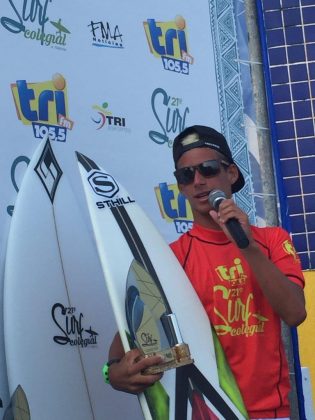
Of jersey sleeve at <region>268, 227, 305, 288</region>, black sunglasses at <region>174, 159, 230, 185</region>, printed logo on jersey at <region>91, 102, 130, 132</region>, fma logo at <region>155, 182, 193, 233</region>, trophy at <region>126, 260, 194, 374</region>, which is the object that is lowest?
trophy at <region>126, 260, 194, 374</region>

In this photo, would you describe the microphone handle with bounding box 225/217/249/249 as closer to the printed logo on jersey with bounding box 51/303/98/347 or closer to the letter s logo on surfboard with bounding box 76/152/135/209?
the letter s logo on surfboard with bounding box 76/152/135/209

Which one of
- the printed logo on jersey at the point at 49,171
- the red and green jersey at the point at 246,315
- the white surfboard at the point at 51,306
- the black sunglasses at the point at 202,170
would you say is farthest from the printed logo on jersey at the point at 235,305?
the printed logo on jersey at the point at 49,171

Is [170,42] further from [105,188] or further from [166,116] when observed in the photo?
[105,188]

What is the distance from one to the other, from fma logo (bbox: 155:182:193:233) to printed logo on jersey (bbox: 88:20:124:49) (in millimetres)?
598

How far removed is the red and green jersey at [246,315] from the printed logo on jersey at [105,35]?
122cm

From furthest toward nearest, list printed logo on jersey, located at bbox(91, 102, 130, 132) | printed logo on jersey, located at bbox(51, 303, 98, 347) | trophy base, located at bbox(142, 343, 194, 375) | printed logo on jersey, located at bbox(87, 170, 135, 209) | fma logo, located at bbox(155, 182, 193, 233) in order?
fma logo, located at bbox(155, 182, 193, 233) < printed logo on jersey, located at bbox(91, 102, 130, 132) < printed logo on jersey, located at bbox(51, 303, 98, 347) < printed logo on jersey, located at bbox(87, 170, 135, 209) < trophy base, located at bbox(142, 343, 194, 375)

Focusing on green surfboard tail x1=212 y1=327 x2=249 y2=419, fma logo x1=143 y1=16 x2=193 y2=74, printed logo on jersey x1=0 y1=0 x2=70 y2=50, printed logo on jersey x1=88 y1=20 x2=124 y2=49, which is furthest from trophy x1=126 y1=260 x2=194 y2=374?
fma logo x1=143 y1=16 x2=193 y2=74

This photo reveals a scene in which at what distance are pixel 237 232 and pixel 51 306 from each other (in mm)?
992

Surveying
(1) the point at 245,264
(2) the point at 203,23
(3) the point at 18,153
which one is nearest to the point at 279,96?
(2) the point at 203,23

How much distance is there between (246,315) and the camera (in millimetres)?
2445

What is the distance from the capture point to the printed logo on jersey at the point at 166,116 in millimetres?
3643

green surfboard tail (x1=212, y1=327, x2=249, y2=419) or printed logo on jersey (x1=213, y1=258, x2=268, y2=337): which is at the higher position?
printed logo on jersey (x1=213, y1=258, x2=268, y2=337)

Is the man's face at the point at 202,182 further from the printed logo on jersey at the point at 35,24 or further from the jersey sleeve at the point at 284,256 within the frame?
the printed logo on jersey at the point at 35,24

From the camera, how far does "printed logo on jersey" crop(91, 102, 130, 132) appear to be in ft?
11.1
